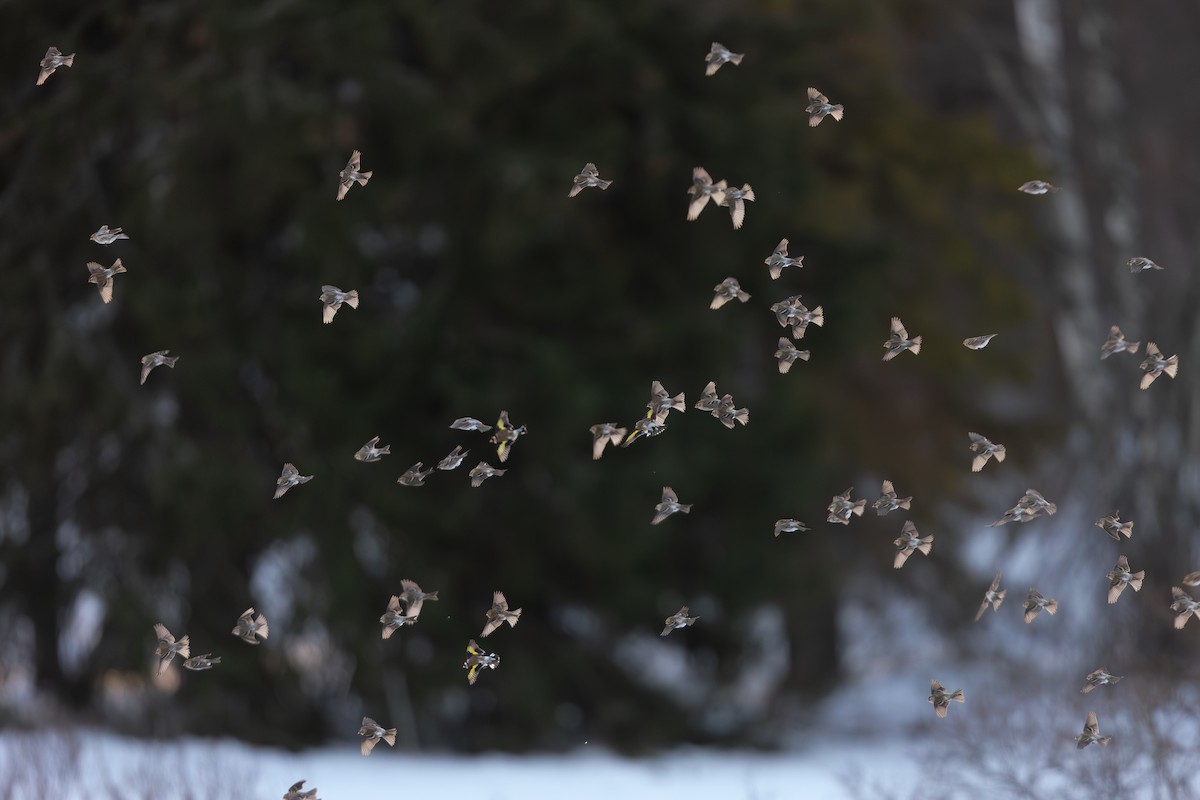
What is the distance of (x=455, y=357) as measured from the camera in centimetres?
1005

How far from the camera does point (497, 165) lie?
9.93 metres

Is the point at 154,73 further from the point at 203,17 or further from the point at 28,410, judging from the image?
the point at 28,410

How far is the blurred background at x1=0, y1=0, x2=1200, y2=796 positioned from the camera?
979 centimetres

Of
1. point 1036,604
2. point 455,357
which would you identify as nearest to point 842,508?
point 1036,604

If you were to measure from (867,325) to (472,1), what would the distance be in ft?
11.0

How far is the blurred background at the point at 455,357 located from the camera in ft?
32.1

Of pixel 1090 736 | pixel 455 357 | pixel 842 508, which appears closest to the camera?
pixel 1090 736

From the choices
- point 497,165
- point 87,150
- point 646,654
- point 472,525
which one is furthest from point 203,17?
point 646,654

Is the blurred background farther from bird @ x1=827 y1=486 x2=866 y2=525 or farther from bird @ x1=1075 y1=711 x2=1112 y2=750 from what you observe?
bird @ x1=827 y1=486 x2=866 y2=525

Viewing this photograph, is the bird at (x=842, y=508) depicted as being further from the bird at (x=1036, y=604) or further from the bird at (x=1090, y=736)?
the bird at (x=1090, y=736)

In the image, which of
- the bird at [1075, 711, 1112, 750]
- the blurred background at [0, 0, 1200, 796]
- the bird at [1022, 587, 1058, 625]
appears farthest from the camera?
the blurred background at [0, 0, 1200, 796]

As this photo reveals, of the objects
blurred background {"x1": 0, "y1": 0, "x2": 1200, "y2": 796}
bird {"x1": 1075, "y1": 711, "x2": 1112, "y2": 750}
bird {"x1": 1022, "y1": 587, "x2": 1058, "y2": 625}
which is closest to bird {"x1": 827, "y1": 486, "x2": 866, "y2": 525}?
bird {"x1": 1022, "y1": 587, "x2": 1058, "y2": 625}

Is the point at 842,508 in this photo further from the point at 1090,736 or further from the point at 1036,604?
the point at 1090,736

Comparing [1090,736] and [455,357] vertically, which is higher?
[1090,736]
